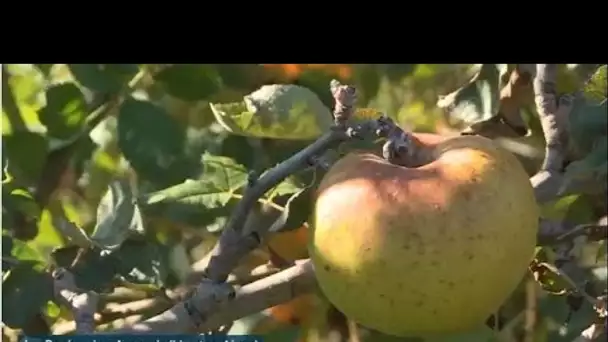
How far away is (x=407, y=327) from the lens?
2.23ft

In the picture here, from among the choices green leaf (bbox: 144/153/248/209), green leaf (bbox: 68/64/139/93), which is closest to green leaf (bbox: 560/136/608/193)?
green leaf (bbox: 144/153/248/209)

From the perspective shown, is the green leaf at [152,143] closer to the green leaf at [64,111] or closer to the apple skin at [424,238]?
the green leaf at [64,111]

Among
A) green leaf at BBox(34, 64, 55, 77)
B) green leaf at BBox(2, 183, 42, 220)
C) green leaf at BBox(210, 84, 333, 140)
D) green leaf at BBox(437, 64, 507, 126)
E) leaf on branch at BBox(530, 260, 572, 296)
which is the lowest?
leaf on branch at BBox(530, 260, 572, 296)

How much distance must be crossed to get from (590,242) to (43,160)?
408 mm

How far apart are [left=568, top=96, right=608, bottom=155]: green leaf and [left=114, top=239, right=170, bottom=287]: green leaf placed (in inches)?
12.1

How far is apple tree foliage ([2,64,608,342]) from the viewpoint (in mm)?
779

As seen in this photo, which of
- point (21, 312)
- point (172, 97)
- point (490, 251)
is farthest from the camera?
point (172, 97)

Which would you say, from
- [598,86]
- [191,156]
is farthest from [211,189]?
[598,86]

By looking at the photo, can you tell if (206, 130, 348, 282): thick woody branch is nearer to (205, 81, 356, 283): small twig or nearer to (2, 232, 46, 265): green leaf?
(205, 81, 356, 283): small twig

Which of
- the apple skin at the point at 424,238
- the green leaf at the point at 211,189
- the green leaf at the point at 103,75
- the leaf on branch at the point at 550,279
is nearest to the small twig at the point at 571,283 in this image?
the leaf on branch at the point at 550,279

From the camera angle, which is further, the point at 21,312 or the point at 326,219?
the point at 21,312

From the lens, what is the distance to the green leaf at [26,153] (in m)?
Answer: 0.82
